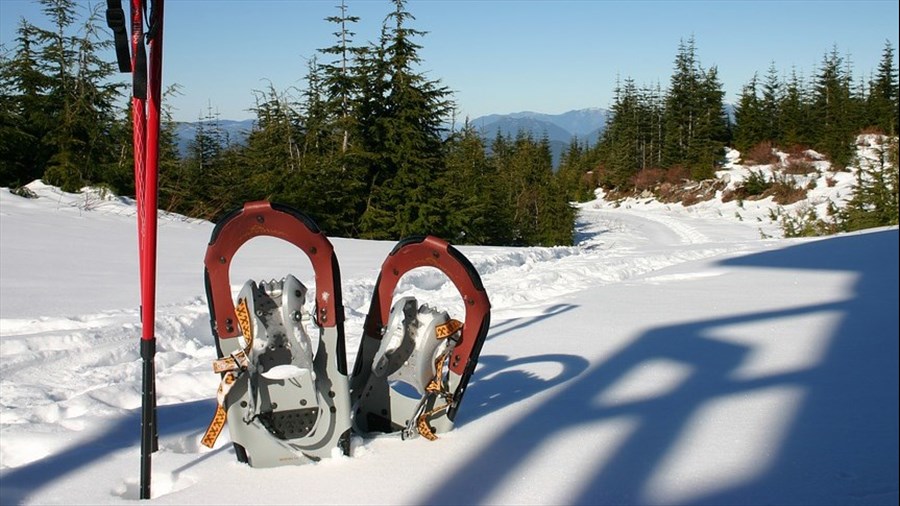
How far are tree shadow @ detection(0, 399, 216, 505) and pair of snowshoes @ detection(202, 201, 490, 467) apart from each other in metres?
0.60

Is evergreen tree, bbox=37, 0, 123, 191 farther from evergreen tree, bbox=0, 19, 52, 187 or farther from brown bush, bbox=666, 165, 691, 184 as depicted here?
brown bush, bbox=666, 165, 691, 184

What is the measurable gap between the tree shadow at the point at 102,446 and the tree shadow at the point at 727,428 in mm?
1508

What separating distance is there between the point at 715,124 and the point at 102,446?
5498 centimetres

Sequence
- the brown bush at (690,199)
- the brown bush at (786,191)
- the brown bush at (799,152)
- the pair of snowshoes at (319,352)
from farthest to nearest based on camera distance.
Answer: the brown bush at (690,199) → the brown bush at (799,152) → the brown bush at (786,191) → the pair of snowshoes at (319,352)

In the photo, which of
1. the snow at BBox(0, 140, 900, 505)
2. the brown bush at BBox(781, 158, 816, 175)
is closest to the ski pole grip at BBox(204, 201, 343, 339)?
the snow at BBox(0, 140, 900, 505)

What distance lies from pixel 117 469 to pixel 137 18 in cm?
183

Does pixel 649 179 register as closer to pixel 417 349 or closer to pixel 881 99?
pixel 881 99

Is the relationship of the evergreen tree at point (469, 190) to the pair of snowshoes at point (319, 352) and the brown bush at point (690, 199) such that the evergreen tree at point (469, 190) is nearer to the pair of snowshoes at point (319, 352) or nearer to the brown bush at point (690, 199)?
the brown bush at point (690, 199)

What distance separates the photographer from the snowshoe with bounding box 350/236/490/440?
3.03 m

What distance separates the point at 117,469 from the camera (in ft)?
9.27

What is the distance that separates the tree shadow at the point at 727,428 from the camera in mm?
2393

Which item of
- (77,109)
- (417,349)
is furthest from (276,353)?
(77,109)

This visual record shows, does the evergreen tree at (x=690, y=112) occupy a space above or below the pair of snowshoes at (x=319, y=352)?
above

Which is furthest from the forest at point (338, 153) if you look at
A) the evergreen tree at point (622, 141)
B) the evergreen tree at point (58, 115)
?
the evergreen tree at point (622, 141)
